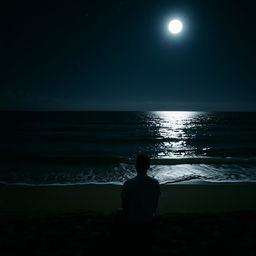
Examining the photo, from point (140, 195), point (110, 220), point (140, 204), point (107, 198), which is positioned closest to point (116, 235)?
point (140, 204)

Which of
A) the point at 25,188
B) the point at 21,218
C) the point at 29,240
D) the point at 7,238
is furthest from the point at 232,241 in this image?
the point at 25,188

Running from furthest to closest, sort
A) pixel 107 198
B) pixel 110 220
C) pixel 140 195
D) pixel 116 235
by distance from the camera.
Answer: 1. pixel 107 198
2. pixel 110 220
3. pixel 116 235
4. pixel 140 195

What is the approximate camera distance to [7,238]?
17.8 feet

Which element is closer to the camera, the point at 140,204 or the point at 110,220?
the point at 140,204

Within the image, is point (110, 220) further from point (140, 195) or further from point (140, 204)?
point (140, 195)

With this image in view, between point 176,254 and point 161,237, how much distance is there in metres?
0.85

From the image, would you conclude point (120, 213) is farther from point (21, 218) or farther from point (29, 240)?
point (21, 218)

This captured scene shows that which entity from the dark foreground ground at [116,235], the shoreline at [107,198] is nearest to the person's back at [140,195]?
the dark foreground ground at [116,235]

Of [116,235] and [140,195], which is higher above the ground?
[140,195]

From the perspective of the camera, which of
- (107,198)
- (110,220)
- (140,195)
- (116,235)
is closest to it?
(140,195)

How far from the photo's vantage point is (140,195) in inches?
157

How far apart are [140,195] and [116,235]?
3.81 feet

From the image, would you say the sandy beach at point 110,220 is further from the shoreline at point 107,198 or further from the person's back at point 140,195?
the person's back at point 140,195

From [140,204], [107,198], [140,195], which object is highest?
[107,198]
